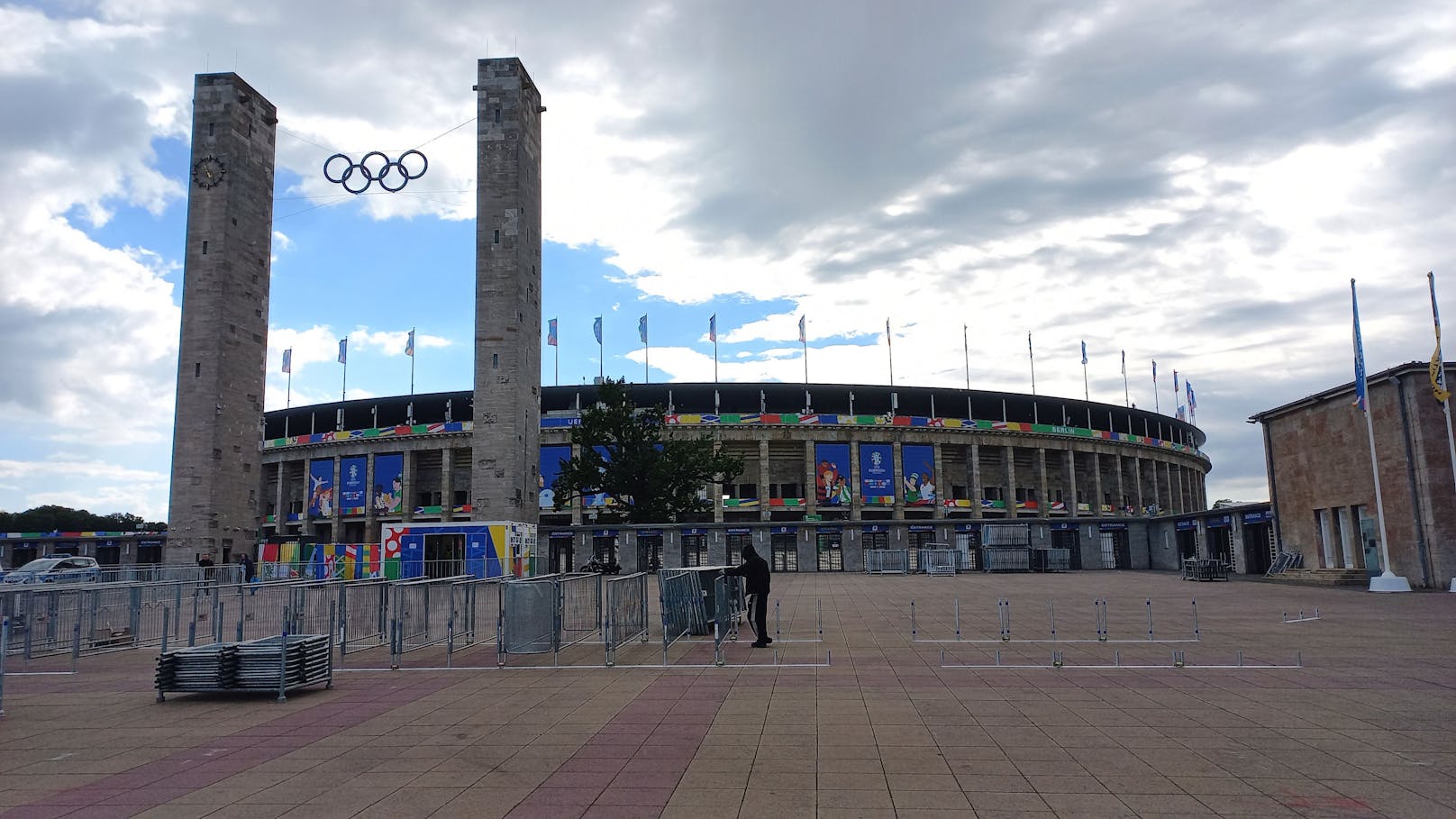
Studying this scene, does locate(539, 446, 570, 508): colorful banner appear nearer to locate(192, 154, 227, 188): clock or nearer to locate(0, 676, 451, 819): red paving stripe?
locate(192, 154, 227, 188): clock

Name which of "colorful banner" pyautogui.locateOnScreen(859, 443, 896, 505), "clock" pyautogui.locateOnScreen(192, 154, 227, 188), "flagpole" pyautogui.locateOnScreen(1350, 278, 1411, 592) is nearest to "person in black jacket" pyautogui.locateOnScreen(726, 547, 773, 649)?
"flagpole" pyautogui.locateOnScreen(1350, 278, 1411, 592)

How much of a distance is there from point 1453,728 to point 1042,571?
148 ft

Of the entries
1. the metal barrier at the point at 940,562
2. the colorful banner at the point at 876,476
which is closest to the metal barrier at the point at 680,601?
the metal barrier at the point at 940,562

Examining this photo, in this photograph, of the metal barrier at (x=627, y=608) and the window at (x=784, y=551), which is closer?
the metal barrier at (x=627, y=608)

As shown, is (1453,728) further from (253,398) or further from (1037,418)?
(1037,418)

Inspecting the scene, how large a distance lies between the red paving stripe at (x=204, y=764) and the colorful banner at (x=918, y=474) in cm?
7503

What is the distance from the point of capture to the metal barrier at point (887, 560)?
5166cm

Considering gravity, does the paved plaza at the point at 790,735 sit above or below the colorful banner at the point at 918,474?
below

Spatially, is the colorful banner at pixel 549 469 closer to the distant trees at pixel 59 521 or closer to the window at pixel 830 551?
the window at pixel 830 551

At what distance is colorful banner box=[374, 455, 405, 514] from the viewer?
85875 mm

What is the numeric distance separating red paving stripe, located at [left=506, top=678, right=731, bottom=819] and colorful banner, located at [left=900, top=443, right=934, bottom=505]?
74.2 m

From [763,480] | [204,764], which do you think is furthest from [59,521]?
[204,764]

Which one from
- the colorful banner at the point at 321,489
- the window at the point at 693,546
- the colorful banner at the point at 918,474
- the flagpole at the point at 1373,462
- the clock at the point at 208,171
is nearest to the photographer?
the flagpole at the point at 1373,462

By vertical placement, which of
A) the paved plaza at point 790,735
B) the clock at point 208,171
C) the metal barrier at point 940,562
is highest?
the clock at point 208,171
